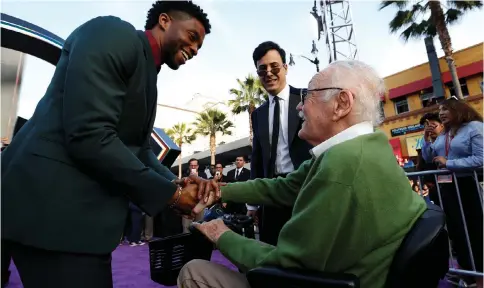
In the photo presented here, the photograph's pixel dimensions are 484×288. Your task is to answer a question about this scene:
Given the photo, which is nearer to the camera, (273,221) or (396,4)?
(273,221)

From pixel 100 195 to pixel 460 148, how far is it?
3482 mm

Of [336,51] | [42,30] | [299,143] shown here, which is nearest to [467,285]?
[299,143]

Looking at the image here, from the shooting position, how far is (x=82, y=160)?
1.05 metres

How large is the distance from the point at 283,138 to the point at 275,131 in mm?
80

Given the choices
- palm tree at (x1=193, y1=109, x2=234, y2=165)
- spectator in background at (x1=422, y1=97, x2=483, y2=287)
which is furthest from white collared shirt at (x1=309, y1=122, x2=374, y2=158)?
palm tree at (x1=193, y1=109, x2=234, y2=165)

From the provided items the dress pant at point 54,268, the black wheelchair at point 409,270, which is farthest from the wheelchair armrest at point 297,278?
the dress pant at point 54,268

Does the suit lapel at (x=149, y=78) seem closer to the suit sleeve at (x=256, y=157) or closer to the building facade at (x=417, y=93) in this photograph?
the suit sleeve at (x=256, y=157)

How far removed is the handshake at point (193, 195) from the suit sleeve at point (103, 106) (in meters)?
0.22

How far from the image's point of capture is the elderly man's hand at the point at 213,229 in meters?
1.32

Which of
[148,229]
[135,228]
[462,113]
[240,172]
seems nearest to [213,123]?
[148,229]

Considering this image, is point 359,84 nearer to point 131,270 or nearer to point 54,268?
point 54,268

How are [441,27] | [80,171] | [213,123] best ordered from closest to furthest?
[80,171] < [441,27] < [213,123]

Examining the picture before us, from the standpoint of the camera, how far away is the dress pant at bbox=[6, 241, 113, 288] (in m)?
1.05

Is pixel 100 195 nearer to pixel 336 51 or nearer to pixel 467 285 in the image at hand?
pixel 467 285
